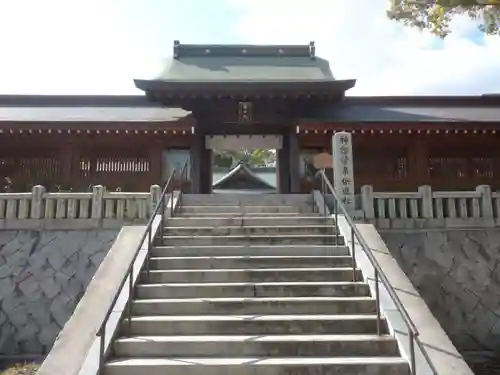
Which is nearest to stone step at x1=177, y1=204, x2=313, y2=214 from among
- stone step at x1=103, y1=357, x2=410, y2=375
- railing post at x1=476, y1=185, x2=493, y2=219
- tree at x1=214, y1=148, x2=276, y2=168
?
railing post at x1=476, y1=185, x2=493, y2=219

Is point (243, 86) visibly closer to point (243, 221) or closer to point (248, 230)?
point (243, 221)

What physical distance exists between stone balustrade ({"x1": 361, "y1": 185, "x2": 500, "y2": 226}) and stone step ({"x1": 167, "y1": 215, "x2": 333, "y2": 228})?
0.96 metres

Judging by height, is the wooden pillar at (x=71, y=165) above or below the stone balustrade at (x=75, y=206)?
above

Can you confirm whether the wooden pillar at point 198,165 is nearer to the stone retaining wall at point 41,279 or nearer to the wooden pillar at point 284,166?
the wooden pillar at point 284,166

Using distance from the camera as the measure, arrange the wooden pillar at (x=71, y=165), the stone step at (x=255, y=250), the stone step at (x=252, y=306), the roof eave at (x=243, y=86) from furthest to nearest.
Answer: the wooden pillar at (x=71, y=165), the roof eave at (x=243, y=86), the stone step at (x=255, y=250), the stone step at (x=252, y=306)

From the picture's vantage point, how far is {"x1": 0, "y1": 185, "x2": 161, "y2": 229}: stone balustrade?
8273 millimetres

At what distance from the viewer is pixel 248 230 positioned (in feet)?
25.5

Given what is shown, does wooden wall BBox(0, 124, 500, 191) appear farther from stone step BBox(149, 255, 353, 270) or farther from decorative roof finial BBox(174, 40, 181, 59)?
stone step BBox(149, 255, 353, 270)

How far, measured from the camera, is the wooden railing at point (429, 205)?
27.6ft

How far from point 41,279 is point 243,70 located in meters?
9.21

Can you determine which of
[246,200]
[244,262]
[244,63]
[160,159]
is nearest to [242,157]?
[244,63]

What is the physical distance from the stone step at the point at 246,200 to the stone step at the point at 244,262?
2.83m

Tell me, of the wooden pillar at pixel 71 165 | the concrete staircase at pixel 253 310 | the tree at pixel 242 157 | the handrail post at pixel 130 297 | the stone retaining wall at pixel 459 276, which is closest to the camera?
the concrete staircase at pixel 253 310

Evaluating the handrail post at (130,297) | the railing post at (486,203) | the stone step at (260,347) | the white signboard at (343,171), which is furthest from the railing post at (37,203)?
the railing post at (486,203)
